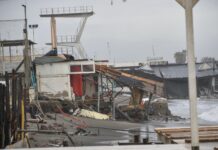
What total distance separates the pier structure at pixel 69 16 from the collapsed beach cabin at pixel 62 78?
54.0 inches

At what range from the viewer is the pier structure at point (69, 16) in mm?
10867

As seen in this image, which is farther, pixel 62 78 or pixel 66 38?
pixel 62 78

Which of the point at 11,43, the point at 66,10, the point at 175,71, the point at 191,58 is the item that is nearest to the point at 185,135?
the point at 191,58

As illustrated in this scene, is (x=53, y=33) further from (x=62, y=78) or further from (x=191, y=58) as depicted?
(x=191, y=58)

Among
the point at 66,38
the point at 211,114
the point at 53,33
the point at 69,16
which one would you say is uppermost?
the point at 69,16

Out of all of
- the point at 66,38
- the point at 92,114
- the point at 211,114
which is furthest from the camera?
the point at 211,114

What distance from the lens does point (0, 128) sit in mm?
6730

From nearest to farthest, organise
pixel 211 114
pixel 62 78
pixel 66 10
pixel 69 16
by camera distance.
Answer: pixel 66 10, pixel 69 16, pixel 62 78, pixel 211 114

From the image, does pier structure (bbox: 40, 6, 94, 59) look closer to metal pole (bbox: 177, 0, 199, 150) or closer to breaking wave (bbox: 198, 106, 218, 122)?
metal pole (bbox: 177, 0, 199, 150)

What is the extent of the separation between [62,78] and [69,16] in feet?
10.6

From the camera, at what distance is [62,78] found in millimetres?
14031

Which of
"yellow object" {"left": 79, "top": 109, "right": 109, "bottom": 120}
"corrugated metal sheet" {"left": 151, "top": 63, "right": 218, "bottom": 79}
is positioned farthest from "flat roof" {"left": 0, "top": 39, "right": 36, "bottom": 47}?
"corrugated metal sheet" {"left": 151, "top": 63, "right": 218, "bottom": 79}

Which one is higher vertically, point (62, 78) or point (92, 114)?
point (62, 78)

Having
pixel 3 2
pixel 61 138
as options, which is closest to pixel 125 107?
A: pixel 61 138
